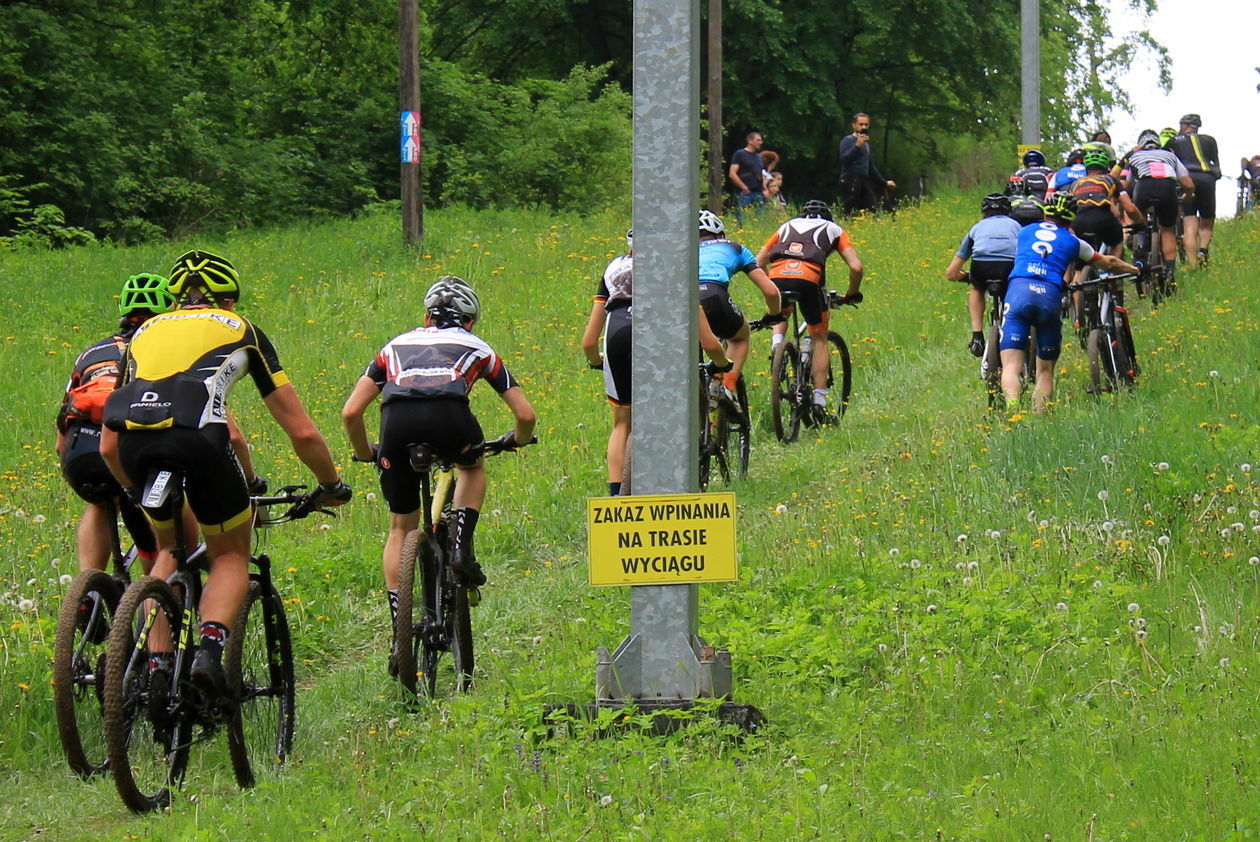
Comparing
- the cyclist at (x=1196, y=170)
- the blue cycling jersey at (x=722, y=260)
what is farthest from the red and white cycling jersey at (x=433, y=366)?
the cyclist at (x=1196, y=170)

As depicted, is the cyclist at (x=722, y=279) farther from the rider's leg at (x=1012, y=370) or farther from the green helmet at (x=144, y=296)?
the green helmet at (x=144, y=296)

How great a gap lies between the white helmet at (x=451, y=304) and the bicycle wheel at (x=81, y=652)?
1.89 metres

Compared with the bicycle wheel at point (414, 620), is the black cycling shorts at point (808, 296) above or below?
above

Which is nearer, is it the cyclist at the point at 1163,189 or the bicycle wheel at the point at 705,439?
the bicycle wheel at the point at 705,439

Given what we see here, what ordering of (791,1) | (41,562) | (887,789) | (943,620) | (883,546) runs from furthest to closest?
(791,1)
(41,562)
(883,546)
(943,620)
(887,789)

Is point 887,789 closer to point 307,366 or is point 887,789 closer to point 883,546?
point 883,546

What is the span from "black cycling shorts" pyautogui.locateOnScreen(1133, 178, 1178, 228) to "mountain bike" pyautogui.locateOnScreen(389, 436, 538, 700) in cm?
1201

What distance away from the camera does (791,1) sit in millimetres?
36969

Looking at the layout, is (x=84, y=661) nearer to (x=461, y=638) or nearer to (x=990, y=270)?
(x=461, y=638)

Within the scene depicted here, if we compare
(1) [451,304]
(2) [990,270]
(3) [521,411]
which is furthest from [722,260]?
(3) [521,411]

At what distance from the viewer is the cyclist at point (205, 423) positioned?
6.10 metres

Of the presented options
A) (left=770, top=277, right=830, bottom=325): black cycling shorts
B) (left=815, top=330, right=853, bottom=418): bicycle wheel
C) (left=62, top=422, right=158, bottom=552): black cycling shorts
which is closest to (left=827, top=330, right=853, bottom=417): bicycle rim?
(left=815, top=330, right=853, bottom=418): bicycle wheel

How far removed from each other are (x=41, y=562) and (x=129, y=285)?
2.76 m

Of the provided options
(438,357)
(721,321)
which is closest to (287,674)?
(438,357)
